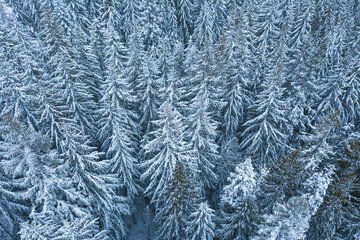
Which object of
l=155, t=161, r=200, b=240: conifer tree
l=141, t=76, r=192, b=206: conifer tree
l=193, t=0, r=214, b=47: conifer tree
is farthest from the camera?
l=193, t=0, r=214, b=47: conifer tree

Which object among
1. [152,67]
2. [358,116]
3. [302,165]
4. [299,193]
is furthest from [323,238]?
[152,67]

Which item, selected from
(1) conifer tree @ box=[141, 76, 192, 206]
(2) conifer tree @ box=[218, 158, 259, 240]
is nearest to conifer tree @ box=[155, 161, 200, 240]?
(1) conifer tree @ box=[141, 76, 192, 206]

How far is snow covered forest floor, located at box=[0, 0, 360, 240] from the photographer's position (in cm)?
1433

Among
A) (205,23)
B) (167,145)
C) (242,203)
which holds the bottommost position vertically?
(242,203)

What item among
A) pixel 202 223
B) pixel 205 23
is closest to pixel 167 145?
pixel 202 223

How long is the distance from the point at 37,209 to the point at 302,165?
16.8 meters

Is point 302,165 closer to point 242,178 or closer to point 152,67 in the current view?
point 242,178

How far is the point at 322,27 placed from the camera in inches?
1326

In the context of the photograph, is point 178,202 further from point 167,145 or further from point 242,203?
point 242,203

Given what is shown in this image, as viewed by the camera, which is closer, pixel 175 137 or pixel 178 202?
pixel 178 202

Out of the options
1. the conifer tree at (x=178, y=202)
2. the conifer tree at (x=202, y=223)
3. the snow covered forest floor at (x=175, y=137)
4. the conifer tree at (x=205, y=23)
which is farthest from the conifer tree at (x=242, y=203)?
the conifer tree at (x=205, y=23)

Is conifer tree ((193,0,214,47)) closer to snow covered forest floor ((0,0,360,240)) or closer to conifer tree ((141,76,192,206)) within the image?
snow covered forest floor ((0,0,360,240))

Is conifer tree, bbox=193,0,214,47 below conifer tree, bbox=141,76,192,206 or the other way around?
the other way around

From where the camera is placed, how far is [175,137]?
16250mm
